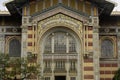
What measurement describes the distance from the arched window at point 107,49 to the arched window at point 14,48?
27.0 feet

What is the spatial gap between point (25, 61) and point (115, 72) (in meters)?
10.5

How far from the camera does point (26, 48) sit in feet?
115

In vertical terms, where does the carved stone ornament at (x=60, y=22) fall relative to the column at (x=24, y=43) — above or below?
above

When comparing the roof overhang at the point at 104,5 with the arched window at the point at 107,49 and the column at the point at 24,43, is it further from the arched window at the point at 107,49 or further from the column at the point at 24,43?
the column at the point at 24,43

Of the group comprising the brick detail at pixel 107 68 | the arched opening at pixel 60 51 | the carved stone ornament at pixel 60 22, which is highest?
the carved stone ornament at pixel 60 22

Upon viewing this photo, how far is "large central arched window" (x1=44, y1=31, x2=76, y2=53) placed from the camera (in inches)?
1404

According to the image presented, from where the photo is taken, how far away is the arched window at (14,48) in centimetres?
3738

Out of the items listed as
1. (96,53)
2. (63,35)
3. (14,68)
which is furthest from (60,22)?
(14,68)

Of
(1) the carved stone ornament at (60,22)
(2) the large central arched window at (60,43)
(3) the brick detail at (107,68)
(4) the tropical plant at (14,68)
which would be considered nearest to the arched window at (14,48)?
(2) the large central arched window at (60,43)

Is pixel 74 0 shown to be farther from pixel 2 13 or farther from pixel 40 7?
pixel 2 13

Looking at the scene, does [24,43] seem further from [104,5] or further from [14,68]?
[104,5]

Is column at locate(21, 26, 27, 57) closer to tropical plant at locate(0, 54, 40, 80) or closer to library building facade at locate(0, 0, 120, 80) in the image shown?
library building facade at locate(0, 0, 120, 80)

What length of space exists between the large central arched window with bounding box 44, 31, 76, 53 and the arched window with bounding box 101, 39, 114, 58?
12.3 ft

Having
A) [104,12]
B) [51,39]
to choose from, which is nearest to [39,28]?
[51,39]
